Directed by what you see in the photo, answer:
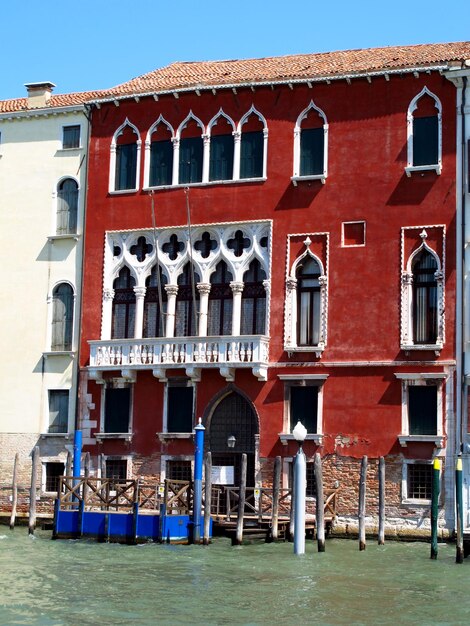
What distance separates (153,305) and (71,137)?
15.0 feet

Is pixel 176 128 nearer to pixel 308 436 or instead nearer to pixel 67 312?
pixel 67 312

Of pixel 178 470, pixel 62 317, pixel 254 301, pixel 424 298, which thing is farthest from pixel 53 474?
pixel 424 298

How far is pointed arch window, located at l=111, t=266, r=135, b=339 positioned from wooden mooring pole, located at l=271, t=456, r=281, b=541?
540 cm

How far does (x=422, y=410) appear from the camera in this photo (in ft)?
85.3

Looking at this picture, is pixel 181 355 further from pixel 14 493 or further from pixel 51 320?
pixel 14 493

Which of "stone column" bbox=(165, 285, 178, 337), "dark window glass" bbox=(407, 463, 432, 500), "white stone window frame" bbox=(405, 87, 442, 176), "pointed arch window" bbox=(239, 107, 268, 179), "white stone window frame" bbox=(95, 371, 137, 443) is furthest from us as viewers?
"white stone window frame" bbox=(95, 371, 137, 443)

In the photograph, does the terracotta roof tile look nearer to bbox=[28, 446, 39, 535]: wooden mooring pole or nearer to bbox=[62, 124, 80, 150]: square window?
bbox=[62, 124, 80, 150]: square window

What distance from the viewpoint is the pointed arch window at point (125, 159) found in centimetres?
2950

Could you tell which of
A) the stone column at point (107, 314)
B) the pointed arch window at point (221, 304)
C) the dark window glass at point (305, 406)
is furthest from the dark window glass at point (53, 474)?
the dark window glass at point (305, 406)

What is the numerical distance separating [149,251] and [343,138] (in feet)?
16.4

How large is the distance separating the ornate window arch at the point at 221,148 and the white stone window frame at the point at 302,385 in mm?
4641

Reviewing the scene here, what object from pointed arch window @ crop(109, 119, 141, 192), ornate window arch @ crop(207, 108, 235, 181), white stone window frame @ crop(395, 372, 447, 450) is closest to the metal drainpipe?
pointed arch window @ crop(109, 119, 141, 192)

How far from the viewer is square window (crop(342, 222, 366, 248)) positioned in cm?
2706

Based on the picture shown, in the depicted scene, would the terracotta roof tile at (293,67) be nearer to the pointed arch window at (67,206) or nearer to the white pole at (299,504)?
the pointed arch window at (67,206)
